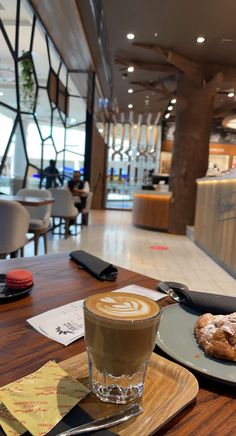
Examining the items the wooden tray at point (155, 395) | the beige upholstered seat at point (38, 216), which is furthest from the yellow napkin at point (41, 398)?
the beige upholstered seat at point (38, 216)

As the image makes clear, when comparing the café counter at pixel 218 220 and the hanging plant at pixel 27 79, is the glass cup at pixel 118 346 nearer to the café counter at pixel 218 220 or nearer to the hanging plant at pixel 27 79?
the café counter at pixel 218 220

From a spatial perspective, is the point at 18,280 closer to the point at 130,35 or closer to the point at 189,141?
the point at 130,35

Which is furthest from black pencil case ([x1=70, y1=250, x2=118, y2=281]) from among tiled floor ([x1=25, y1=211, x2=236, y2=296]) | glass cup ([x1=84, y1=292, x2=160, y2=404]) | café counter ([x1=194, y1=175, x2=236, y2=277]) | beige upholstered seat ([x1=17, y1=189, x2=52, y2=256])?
café counter ([x1=194, y1=175, x2=236, y2=277])

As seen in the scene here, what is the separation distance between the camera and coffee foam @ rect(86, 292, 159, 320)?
1.63ft

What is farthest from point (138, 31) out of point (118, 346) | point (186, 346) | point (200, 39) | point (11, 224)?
point (118, 346)

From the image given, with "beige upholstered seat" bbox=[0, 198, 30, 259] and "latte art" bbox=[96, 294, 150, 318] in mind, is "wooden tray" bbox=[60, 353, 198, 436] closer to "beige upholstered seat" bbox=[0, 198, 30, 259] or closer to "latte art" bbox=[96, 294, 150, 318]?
"latte art" bbox=[96, 294, 150, 318]

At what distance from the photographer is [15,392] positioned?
0.49 metres

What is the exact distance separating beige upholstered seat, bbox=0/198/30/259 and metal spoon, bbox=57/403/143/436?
2785 mm

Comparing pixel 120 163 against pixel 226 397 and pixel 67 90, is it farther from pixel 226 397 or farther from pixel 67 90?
pixel 226 397

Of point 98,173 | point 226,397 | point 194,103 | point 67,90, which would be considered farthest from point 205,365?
point 98,173

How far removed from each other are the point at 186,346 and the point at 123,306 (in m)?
0.22

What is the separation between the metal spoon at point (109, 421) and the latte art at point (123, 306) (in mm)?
126

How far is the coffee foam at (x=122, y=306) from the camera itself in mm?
497

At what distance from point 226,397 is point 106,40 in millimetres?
7780
